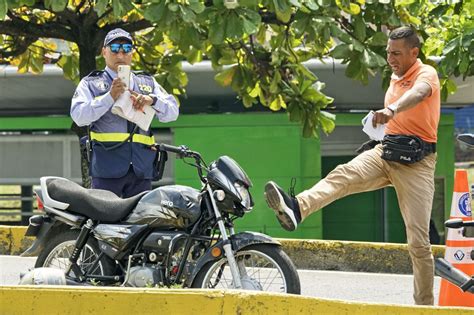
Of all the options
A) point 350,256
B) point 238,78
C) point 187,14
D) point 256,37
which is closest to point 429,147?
point 187,14

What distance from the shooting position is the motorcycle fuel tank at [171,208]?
571cm

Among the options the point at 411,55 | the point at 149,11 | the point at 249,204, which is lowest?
the point at 249,204

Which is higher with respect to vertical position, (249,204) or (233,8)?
(233,8)

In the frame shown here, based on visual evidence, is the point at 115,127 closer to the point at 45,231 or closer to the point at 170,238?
the point at 45,231

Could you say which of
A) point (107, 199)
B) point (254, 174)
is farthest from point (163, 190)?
point (254, 174)

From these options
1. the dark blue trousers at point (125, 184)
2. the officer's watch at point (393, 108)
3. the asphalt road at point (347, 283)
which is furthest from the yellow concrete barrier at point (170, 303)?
the asphalt road at point (347, 283)

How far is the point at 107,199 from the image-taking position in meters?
6.01

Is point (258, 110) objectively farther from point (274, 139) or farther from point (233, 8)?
point (233, 8)

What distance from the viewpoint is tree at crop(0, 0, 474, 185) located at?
7.12m

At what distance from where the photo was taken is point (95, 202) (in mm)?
5996

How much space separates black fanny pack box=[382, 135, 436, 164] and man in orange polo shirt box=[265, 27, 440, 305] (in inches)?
1.6

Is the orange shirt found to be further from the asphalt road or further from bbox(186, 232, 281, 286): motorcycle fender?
the asphalt road

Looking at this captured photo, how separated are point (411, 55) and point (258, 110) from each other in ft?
29.4

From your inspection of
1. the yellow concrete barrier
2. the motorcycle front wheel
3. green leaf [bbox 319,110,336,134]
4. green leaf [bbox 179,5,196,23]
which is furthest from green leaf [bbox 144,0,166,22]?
green leaf [bbox 319,110,336,134]
